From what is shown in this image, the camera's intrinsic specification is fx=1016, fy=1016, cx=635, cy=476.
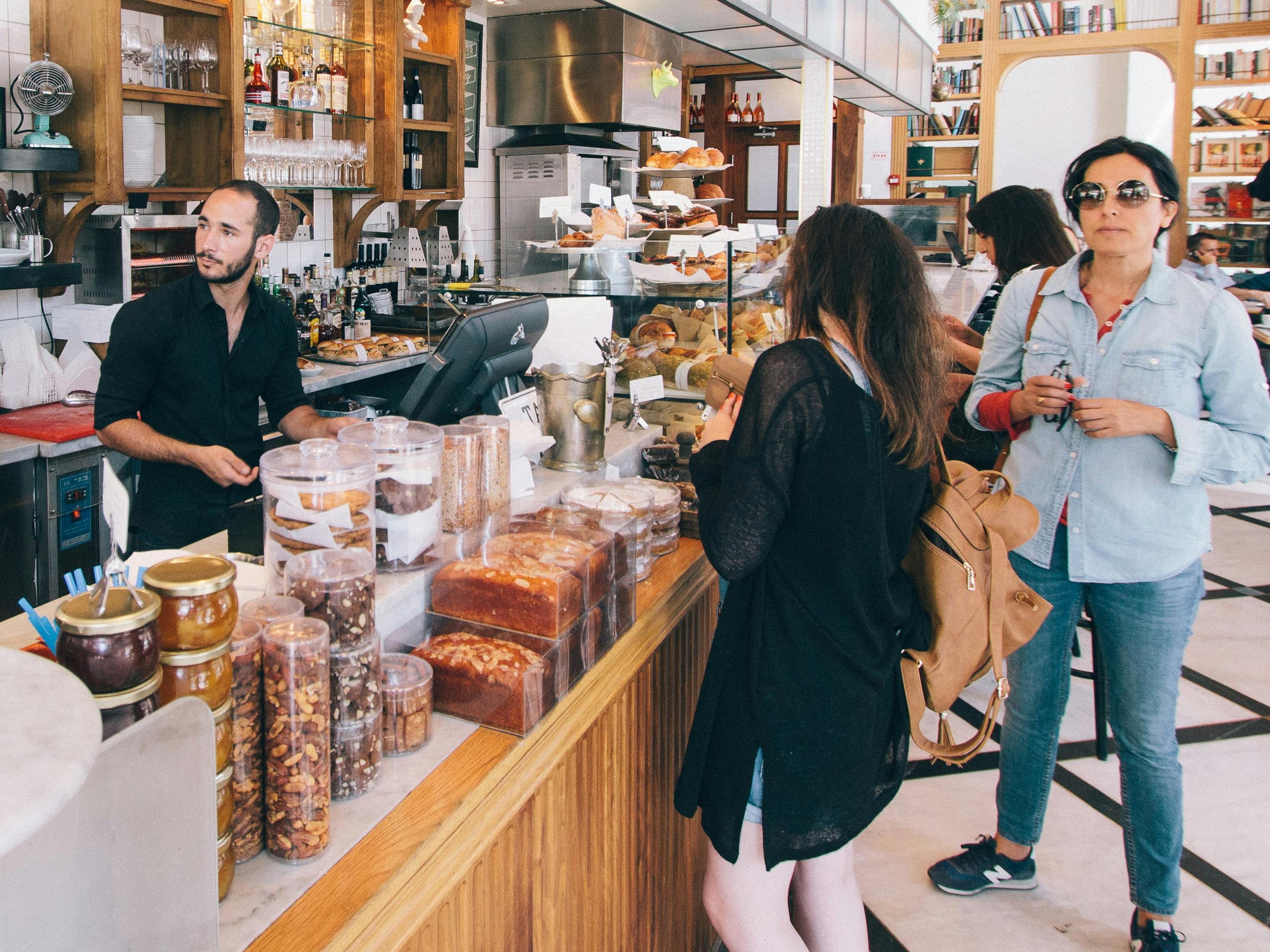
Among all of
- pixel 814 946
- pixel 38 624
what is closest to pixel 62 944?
pixel 38 624

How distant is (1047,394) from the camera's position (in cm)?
217

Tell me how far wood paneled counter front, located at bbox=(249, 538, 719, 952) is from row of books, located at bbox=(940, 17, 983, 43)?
927 centimetres

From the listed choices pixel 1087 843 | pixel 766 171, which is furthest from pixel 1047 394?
pixel 766 171

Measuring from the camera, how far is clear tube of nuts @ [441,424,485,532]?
181cm

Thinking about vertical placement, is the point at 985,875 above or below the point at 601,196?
below

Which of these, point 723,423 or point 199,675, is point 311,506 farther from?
point 723,423

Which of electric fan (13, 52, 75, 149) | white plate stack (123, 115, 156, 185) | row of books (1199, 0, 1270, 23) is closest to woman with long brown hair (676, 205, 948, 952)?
electric fan (13, 52, 75, 149)

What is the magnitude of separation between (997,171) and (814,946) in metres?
10.1

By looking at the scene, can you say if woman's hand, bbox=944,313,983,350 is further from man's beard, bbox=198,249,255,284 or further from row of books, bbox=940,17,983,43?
row of books, bbox=940,17,983,43

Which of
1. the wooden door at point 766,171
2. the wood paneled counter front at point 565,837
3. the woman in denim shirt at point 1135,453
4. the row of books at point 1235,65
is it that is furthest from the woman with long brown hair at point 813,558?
the row of books at point 1235,65

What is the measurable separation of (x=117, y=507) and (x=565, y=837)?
0.83 meters

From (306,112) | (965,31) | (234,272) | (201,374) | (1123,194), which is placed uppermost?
(965,31)

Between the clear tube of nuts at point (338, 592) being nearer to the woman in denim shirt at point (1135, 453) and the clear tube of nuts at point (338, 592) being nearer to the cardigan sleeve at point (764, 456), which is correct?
the cardigan sleeve at point (764, 456)

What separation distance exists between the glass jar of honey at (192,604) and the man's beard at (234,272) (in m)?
2.00
